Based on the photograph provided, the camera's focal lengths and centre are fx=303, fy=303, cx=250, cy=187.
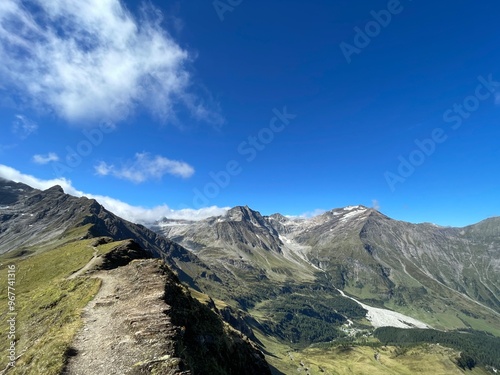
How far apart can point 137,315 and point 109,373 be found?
8772 mm

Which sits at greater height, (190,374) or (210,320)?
(210,320)

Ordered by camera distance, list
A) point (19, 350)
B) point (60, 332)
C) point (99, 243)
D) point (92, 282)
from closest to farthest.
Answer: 1. point (60, 332)
2. point (19, 350)
3. point (92, 282)
4. point (99, 243)

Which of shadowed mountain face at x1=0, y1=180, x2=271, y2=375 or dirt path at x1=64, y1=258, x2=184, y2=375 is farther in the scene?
shadowed mountain face at x1=0, y1=180, x2=271, y2=375

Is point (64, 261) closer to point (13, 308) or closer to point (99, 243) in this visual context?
point (99, 243)

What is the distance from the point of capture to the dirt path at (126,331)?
30.7 m

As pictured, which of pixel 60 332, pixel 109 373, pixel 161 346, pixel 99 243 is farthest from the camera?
pixel 99 243

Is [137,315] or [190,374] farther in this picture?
[137,315]

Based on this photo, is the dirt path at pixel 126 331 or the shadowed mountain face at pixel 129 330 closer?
the dirt path at pixel 126 331

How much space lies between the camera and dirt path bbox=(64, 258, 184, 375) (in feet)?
101

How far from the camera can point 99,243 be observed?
311ft

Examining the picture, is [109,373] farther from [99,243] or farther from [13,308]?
[99,243]

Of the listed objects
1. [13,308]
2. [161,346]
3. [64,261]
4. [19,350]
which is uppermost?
[64,261]

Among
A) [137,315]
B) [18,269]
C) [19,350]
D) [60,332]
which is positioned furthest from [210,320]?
[18,269]

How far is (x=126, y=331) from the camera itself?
35594mm
